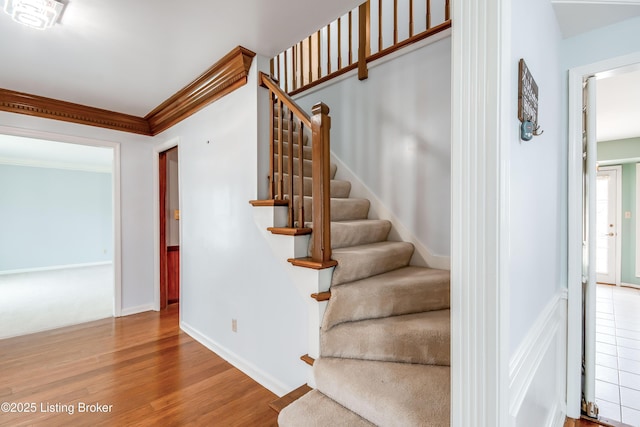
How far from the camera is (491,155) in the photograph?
0.72 metres

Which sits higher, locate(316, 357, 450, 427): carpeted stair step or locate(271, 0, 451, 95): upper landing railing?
locate(271, 0, 451, 95): upper landing railing

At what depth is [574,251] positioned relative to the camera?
1.84 m

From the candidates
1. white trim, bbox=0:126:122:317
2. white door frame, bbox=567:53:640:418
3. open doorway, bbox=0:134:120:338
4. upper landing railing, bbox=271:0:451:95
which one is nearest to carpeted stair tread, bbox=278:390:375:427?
white door frame, bbox=567:53:640:418

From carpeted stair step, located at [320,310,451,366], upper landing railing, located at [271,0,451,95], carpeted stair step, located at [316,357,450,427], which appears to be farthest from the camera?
upper landing railing, located at [271,0,451,95]

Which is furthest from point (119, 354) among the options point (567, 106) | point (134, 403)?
point (567, 106)

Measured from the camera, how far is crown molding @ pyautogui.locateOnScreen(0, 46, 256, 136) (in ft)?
7.38

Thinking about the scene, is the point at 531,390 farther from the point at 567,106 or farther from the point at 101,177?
the point at 101,177

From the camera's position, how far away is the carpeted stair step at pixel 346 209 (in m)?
2.27

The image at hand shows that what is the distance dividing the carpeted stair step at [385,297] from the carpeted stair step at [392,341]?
67mm

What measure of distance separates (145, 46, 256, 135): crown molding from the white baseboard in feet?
7.78

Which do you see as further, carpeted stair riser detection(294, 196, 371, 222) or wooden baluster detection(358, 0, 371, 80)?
wooden baluster detection(358, 0, 371, 80)

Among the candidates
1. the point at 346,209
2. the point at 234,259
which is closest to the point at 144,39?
the point at 234,259

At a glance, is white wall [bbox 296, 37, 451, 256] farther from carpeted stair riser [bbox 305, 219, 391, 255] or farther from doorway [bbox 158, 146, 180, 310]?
doorway [bbox 158, 146, 180, 310]

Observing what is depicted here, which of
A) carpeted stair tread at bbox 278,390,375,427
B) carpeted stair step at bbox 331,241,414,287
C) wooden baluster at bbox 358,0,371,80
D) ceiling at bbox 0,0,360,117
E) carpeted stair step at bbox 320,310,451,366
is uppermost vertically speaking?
wooden baluster at bbox 358,0,371,80
